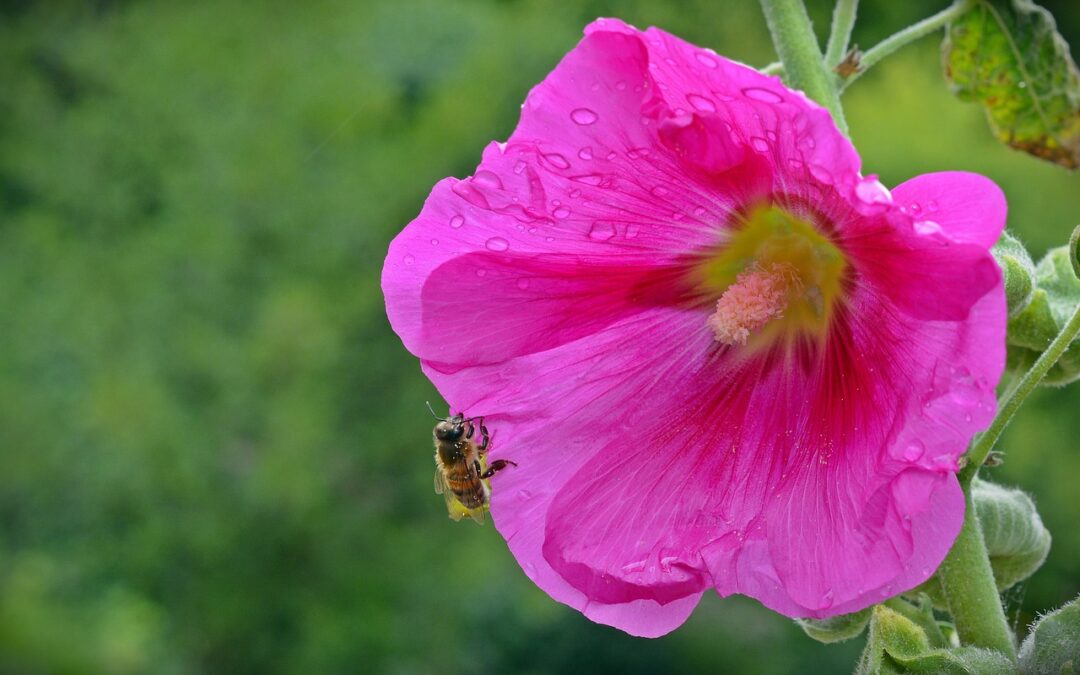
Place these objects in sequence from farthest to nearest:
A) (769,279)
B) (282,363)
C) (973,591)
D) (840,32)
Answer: (282,363) → (769,279) → (840,32) → (973,591)

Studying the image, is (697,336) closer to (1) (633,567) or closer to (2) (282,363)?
(1) (633,567)

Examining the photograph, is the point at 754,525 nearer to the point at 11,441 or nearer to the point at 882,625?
the point at 882,625

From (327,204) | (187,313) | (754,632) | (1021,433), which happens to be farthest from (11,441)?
(1021,433)

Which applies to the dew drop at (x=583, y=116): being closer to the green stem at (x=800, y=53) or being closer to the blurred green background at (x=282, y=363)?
the green stem at (x=800, y=53)

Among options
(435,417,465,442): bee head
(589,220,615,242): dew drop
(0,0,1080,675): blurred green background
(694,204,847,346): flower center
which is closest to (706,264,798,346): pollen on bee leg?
(694,204,847,346): flower center

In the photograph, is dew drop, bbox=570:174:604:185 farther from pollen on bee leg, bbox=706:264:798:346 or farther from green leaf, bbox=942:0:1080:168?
green leaf, bbox=942:0:1080:168

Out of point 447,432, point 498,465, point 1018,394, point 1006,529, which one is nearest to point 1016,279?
point 1018,394
